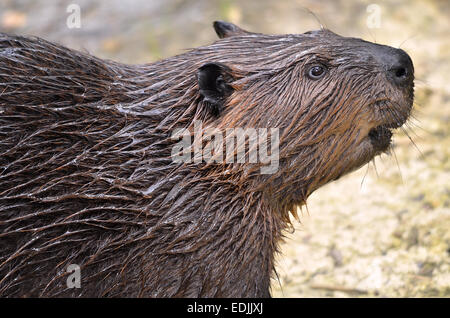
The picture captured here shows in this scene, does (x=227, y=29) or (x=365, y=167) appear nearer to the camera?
(x=227, y=29)

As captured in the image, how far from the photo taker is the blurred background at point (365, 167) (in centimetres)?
463

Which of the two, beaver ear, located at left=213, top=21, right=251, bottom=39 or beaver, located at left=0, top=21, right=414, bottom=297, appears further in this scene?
beaver ear, located at left=213, top=21, right=251, bottom=39

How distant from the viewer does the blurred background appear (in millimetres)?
4629

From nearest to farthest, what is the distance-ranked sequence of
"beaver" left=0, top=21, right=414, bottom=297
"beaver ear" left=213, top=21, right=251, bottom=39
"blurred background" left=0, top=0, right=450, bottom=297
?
"beaver" left=0, top=21, right=414, bottom=297, "beaver ear" left=213, top=21, right=251, bottom=39, "blurred background" left=0, top=0, right=450, bottom=297

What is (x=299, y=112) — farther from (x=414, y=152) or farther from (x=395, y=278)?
(x=414, y=152)

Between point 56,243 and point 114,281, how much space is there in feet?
Answer: 1.18

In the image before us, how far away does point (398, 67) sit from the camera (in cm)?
349

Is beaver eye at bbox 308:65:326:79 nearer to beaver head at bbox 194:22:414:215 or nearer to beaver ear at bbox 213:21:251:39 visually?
beaver head at bbox 194:22:414:215

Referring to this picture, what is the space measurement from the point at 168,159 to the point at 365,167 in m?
2.95

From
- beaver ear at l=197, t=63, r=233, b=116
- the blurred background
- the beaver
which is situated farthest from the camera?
the blurred background

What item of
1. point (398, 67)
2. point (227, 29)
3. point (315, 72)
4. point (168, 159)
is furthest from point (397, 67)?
point (168, 159)

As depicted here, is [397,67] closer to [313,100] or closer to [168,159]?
[313,100]

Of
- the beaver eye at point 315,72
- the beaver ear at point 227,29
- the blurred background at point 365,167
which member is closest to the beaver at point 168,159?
the beaver eye at point 315,72

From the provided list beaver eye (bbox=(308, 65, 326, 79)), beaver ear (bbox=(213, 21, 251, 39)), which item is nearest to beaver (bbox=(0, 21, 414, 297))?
beaver eye (bbox=(308, 65, 326, 79))
